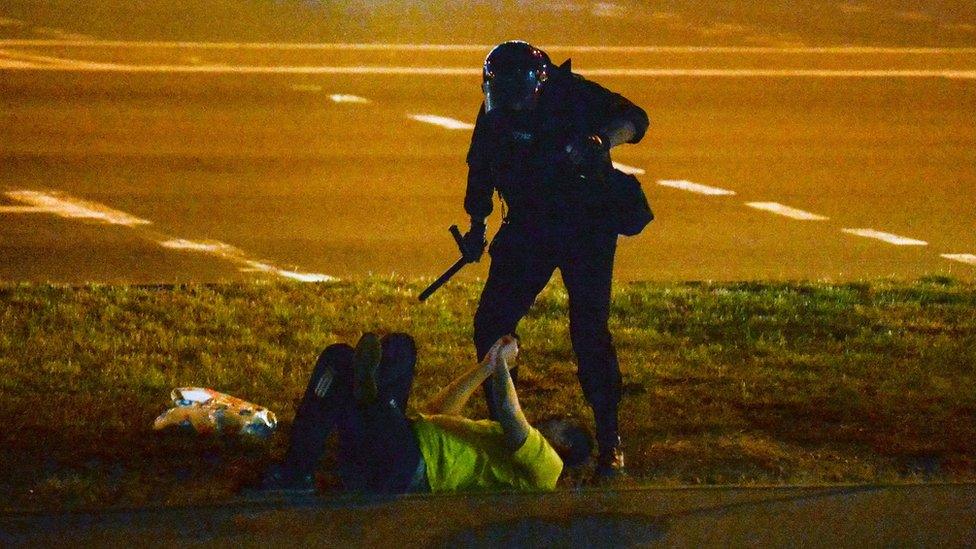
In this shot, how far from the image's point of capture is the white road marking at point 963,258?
9.77m

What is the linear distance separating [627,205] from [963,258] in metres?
5.08

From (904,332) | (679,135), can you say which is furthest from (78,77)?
(904,332)

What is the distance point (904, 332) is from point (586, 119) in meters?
3.16

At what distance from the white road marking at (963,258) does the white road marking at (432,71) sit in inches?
232

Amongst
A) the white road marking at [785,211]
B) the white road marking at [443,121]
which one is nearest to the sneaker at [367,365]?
the white road marking at [785,211]

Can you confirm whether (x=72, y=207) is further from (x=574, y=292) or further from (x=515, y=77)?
(x=515, y=77)

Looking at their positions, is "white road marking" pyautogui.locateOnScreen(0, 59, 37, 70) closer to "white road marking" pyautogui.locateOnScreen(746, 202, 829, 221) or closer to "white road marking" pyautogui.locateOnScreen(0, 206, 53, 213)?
"white road marking" pyautogui.locateOnScreen(0, 206, 53, 213)

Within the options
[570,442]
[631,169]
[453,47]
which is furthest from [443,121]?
[570,442]

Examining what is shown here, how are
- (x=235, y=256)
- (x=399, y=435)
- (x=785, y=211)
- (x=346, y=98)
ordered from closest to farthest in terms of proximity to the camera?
(x=399, y=435)
(x=235, y=256)
(x=785, y=211)
(x=346, y=98)

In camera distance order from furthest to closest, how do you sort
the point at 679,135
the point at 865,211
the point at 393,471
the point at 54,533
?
the point at 679,135
the point at 865,211
the point at 393,471
the point at 54,533

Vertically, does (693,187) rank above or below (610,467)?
below

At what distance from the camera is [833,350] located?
Answer: 754 cm

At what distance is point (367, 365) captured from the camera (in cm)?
497

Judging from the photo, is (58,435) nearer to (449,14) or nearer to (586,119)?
(586,119)
